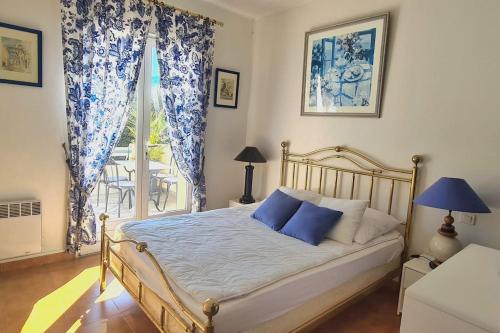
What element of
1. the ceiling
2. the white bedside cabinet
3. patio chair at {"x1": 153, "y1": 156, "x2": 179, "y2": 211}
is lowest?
the white bedside cabinet

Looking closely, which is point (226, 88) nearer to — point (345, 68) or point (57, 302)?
point (345, 68)

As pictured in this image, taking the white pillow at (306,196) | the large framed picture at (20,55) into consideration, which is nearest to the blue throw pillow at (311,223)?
the white pillow at (306,196)

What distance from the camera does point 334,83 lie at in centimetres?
325

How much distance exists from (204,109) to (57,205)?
5.84 ft

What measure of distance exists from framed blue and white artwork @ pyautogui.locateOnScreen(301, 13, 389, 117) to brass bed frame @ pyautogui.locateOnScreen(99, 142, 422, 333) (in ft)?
1.47

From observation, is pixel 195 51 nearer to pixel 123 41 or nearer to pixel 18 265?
pixel 123 41

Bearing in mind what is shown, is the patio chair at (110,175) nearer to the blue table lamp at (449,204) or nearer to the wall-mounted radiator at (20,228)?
the wall-mounted radiator at (20,228)

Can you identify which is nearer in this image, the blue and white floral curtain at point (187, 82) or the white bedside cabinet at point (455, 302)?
the white bedside cabinet at point (455, 302)

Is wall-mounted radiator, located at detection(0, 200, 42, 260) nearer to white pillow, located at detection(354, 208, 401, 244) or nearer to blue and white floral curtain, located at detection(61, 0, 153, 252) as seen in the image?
blue and white floral curtain, located at detection(61, 0, 153, 252)

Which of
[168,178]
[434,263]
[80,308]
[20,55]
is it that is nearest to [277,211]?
[434,263]

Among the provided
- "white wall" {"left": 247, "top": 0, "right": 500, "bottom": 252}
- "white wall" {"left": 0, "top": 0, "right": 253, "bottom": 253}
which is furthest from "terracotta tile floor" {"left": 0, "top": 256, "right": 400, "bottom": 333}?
"white wall" {"left": 247, "top": 0, "right": 500, "bottom": 252}

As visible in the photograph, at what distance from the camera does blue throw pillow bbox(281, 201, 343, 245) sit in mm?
2475

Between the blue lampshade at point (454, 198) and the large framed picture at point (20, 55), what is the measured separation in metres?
3.26

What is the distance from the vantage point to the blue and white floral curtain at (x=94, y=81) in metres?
2.85
